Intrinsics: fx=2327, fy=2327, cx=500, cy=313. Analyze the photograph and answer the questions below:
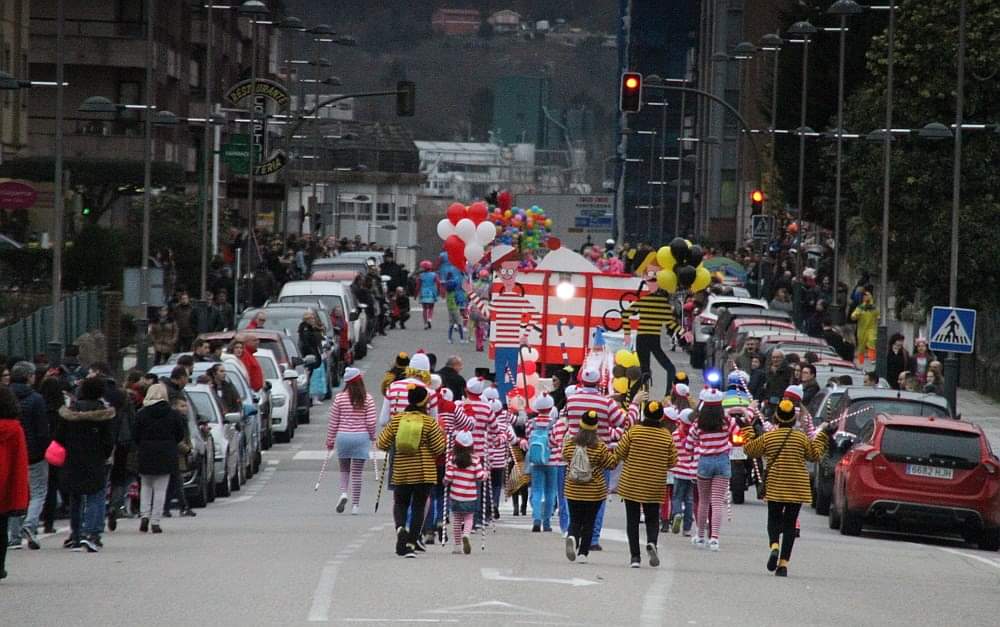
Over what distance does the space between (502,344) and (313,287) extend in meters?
14.7

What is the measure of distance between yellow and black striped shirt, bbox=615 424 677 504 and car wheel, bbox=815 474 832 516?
838 centimetres

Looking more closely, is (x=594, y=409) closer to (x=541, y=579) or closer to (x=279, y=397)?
(x=541, y=579)

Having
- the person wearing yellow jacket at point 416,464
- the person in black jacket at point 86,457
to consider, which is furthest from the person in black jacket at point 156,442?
the person wearing yellow jacket at point 416,464

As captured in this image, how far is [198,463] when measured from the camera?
26.0m

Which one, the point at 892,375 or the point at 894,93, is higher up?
the point at 894,93

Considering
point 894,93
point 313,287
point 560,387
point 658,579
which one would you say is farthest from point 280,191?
point 658,579

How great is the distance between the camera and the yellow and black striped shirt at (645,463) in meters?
19.8

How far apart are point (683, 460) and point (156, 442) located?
513 cm

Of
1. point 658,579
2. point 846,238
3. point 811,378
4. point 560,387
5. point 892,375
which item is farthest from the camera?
point 846,238

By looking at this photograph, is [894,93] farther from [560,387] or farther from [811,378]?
[560,387]

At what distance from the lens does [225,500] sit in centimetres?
2780

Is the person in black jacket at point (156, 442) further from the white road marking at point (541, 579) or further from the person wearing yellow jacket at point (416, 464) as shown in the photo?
the white road marking at point (541, 579)

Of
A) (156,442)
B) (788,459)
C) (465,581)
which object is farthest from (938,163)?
(465,581)

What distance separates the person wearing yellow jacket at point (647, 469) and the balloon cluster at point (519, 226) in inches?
→ 892
